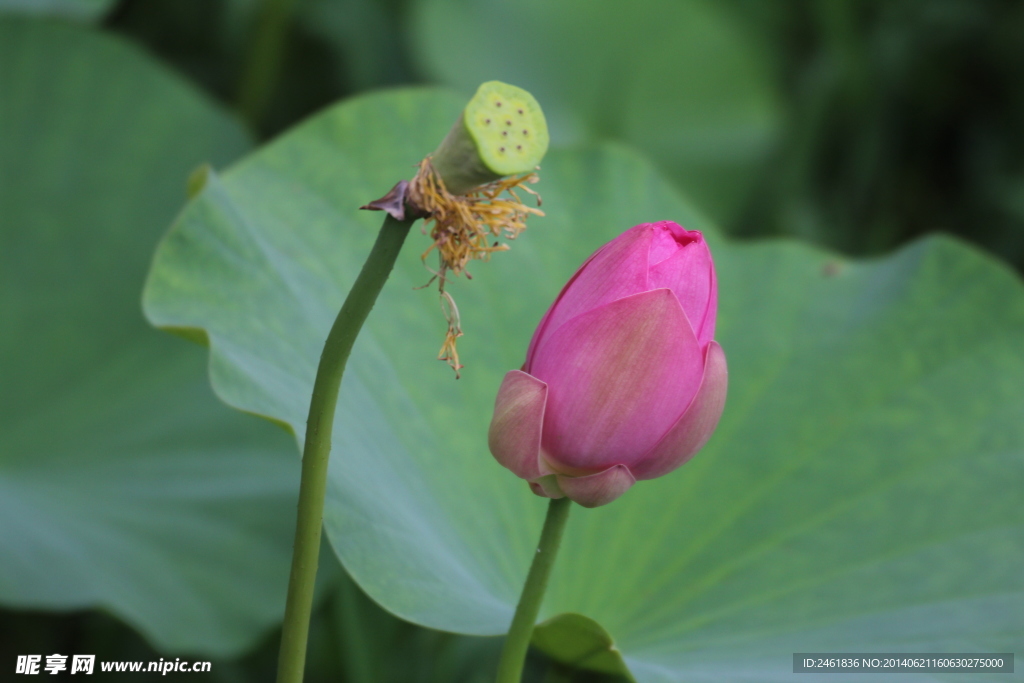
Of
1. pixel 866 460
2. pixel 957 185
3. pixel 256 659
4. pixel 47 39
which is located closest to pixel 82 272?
pixel 47 39

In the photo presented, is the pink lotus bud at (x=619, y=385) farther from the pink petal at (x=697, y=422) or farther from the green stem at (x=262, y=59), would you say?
the green stem at (x=262, y=59)

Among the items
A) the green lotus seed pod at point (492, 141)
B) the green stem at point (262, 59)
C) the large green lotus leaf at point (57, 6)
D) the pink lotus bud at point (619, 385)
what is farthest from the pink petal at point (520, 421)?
the green stem at point (262, 59)

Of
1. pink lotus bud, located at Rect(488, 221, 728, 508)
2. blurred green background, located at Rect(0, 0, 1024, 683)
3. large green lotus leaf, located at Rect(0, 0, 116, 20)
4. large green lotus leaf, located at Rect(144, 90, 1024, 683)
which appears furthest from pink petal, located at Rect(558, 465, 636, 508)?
large green lotus leaf, located at Rect(0, 0, 116, 20)

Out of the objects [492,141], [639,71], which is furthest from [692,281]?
[639,71]

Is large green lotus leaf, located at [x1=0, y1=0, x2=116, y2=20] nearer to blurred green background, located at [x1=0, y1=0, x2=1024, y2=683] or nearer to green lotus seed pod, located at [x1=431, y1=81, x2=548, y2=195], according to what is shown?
blurred green background, located at [x1=0, y1=0, x2=1024, y2=683]

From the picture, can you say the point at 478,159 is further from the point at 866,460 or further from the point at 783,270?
the point at 783,270

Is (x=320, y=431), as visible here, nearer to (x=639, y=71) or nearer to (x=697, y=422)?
(x=697, y=422)
